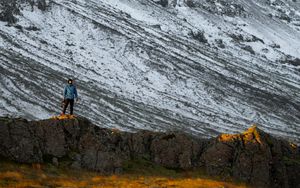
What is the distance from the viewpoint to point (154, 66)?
6550cm

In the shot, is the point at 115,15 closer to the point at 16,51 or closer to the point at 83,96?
the point at 16,51

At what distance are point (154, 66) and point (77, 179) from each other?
156 feet

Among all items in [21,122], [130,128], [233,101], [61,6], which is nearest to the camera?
[21,122]

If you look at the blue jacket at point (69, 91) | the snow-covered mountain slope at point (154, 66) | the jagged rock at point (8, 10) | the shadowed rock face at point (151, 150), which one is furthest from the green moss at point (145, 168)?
the jagged rock at point (8, 10)

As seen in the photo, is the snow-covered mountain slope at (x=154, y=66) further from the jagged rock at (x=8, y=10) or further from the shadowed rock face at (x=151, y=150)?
the shadowed rock face at (x=151, y=150)

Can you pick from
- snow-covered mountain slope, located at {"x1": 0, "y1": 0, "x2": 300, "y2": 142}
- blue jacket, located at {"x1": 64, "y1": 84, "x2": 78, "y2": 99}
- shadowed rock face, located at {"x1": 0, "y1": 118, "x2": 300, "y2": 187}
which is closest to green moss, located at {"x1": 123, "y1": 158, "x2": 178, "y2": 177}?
shadowed rock face, located at {"x1": 0, "y1": 118, "x2": 300, "y2": 187}

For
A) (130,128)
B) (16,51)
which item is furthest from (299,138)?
(16,51)

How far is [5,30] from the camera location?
6481 cm

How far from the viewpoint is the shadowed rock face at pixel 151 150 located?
1995 cm

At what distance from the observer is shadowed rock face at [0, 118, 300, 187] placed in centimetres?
1995

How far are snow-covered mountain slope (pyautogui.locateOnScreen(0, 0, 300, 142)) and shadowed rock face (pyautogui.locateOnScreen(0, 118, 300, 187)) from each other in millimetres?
24453

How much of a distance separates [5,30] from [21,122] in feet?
156

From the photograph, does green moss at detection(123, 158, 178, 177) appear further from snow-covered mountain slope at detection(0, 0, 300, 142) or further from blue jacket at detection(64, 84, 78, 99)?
snow-covered mountain slope at detection(0, 0, 300, 142)

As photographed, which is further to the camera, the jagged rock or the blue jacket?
the jagged rock
